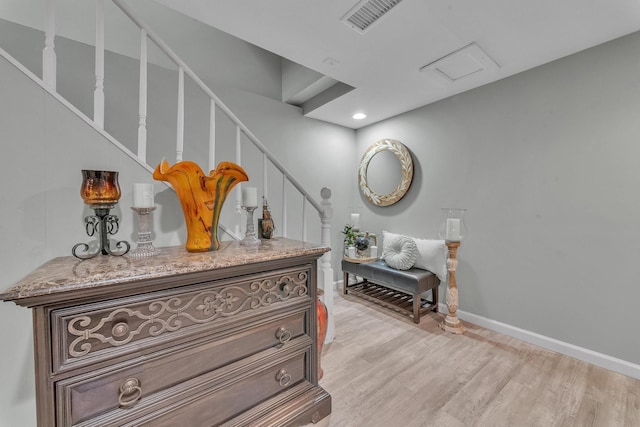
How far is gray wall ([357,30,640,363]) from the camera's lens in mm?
1831

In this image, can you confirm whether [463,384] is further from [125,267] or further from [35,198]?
[35,198]

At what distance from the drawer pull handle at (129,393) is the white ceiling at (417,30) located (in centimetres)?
193

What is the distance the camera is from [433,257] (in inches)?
109

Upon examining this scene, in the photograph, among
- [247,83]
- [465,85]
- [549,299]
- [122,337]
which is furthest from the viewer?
[247,83]

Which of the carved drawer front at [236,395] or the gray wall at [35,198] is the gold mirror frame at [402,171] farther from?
the gray wall at [35,198]

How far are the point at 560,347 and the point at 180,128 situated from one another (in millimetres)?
3287

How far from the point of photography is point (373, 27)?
170 cm

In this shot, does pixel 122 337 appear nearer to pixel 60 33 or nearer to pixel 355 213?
pixel 60 33

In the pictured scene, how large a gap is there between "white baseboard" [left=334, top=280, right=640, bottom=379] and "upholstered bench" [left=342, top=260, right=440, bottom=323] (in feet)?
1.42

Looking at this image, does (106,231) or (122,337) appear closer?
(122,337)

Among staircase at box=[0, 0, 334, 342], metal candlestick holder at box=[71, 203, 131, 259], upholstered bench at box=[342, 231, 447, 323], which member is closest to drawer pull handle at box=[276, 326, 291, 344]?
staircase at box=[0, 0, 334, 342]

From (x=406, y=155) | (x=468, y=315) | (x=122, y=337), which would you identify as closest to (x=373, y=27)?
→ (x=406, y=155)

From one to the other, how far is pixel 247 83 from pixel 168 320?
2.81m

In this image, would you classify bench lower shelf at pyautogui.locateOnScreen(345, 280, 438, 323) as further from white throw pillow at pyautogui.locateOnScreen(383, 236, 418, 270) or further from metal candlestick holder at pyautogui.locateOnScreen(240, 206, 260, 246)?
metal candlestick holder at pyautogui.locateOnScreen(240, 206, 260, 246)
